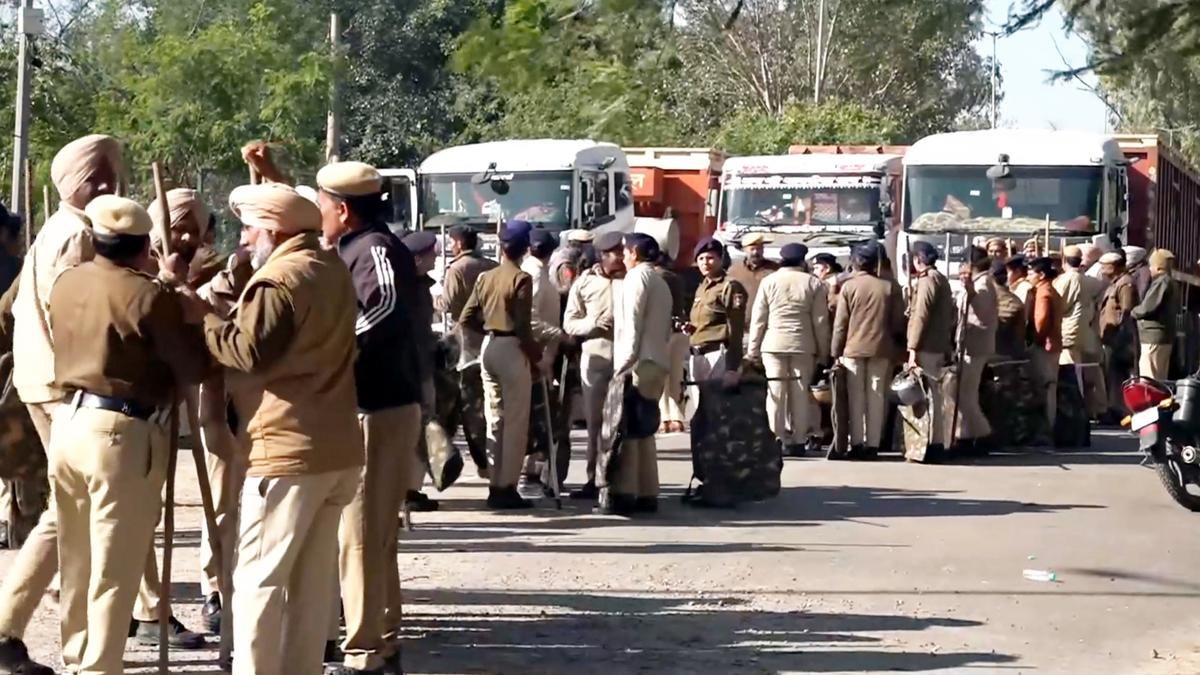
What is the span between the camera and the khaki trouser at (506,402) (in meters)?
13.3

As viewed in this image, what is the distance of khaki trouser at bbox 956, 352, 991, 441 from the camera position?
17953mm

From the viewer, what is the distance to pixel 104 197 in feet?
24.0

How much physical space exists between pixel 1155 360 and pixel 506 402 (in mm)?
9890

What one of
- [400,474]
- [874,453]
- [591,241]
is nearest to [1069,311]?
[874,453]

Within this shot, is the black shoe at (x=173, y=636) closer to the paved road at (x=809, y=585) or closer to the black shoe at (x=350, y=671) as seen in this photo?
the paved road at (x=809, y=585)

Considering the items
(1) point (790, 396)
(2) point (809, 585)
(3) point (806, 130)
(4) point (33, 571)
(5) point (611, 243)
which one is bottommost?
(2) point (809, 585)

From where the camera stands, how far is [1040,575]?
37.0ft

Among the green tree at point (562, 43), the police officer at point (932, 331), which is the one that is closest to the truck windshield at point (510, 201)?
the police officer at point (932, 331)

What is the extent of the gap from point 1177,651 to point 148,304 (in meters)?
5.05

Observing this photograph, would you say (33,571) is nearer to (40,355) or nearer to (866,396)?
(40,355)

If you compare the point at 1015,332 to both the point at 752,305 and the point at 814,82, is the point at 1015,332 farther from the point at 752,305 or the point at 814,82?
the point at 814,82

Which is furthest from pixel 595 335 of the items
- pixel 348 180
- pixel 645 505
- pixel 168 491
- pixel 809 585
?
pixel 168 491

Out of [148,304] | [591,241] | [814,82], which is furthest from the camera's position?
[814,82]

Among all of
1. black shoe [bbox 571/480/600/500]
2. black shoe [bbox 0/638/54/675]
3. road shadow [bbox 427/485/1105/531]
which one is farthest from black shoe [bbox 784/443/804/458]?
black shoe [bbox 0/638/54/675]
